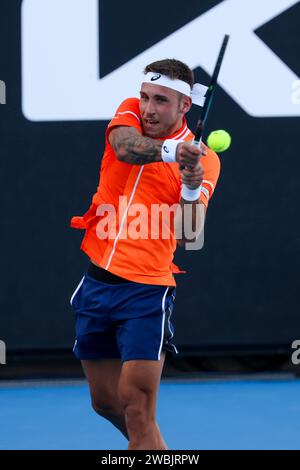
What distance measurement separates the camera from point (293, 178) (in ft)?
19.3

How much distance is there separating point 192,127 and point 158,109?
2.01 metres

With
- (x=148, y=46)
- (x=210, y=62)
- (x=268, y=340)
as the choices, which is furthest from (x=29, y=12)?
(x=268, y=340)

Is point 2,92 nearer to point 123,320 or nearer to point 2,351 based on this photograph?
point 2,351

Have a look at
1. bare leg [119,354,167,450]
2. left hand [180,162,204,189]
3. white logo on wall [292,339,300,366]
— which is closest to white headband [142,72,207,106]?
left hand [180,162,204,189]

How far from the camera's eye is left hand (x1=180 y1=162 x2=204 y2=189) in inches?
129

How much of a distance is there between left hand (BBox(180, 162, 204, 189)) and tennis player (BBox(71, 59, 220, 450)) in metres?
0.11

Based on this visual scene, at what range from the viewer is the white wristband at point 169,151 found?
3.28 m

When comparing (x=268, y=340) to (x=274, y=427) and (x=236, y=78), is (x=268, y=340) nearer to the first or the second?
(x=274, y=427)

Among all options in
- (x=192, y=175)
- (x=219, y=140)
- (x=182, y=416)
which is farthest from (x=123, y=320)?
(x=182, y=416)

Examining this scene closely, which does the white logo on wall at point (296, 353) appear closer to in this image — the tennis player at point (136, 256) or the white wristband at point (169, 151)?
the tennis player at point (136, 256)

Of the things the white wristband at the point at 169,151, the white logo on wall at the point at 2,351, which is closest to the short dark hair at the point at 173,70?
the white wristband at the point at 169,151

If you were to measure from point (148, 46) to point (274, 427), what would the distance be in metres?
2.28

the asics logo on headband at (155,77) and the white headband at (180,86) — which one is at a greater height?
the asics logo on headband at (155,77)

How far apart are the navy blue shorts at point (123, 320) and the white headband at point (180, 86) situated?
28.0 inches
